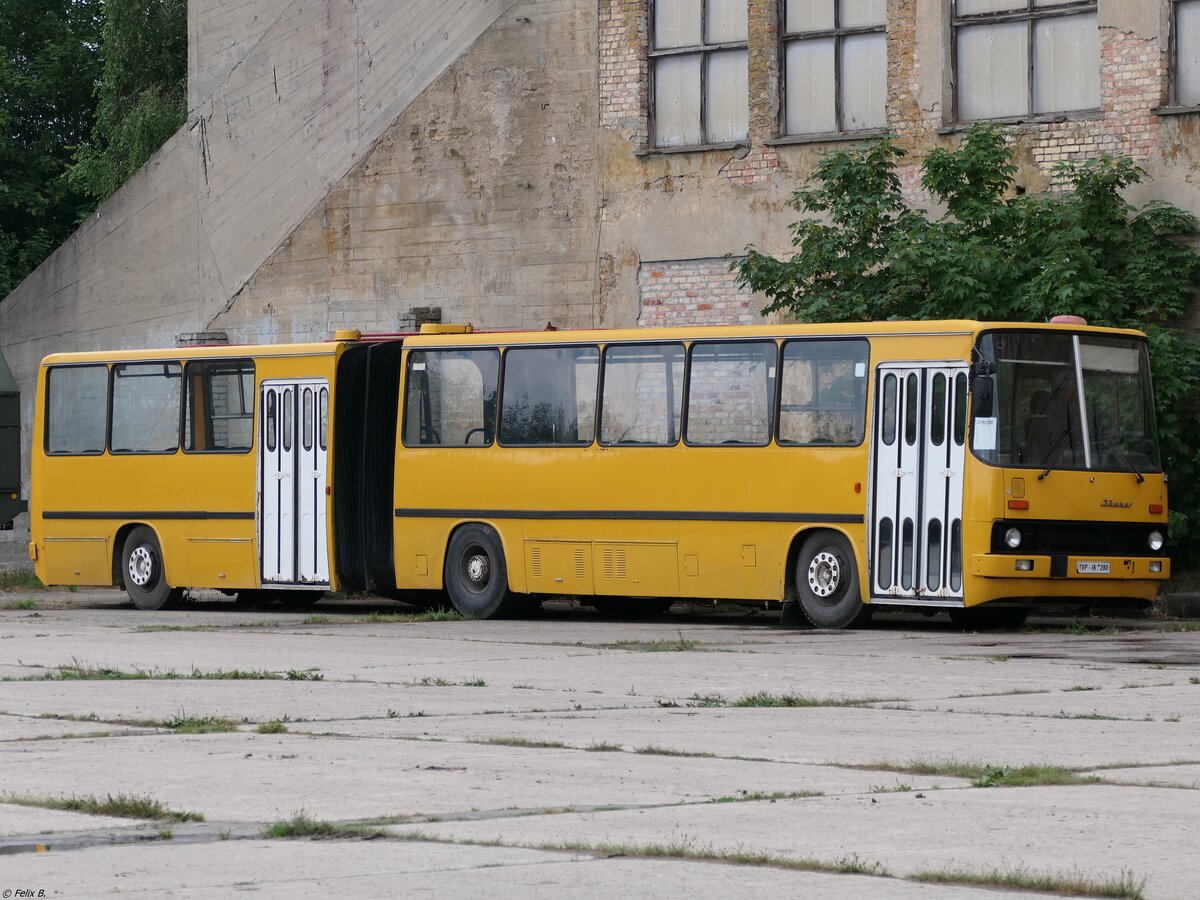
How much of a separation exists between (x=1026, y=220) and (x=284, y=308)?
1183cm

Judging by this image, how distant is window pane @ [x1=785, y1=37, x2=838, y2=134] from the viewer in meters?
27.2

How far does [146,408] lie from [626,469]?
22.3 feet

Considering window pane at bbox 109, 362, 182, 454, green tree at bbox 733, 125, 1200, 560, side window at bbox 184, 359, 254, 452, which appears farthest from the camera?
window pane at bbox 109, 362, 182, 454

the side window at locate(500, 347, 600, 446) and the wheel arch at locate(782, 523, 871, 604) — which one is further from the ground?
the side window at locate(500, 347, 600, 446)

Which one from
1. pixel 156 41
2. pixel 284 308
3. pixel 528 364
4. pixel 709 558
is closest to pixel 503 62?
pixel 284 308

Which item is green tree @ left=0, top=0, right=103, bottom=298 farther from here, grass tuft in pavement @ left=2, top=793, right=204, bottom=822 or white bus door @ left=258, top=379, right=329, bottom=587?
grass tuft in pavement @ left=2, top=793, right=204, bottom=822

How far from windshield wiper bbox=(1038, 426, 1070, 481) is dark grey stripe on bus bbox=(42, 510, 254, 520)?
29.8 ft

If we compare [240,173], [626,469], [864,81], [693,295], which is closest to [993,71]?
[864,81]

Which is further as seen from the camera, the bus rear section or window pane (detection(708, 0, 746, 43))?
window pane (detection(708, 0, 746, 43))

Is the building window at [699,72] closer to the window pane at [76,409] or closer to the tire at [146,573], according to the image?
the window pane at [76,409]

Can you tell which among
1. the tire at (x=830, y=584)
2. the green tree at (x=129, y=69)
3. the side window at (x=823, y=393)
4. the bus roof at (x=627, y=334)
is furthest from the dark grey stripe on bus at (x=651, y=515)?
the green tree at (x=129, y=69)

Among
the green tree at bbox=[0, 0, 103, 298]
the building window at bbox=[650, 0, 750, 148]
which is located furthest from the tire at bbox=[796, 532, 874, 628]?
the green tree at bbox=[0, 0, 103, 298]

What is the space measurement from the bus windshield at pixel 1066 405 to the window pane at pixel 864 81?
23.9ft

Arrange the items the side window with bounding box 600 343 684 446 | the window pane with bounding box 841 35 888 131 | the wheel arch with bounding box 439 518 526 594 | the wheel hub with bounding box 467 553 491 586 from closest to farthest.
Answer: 1. the side window with bounding box 600 343 684 446
2. the wheel arch with bounding box 439 518 526 594
3. the wheel hub with bounding box 467 553 491 586
4. the window pane with bounding box 841 35 888 131
